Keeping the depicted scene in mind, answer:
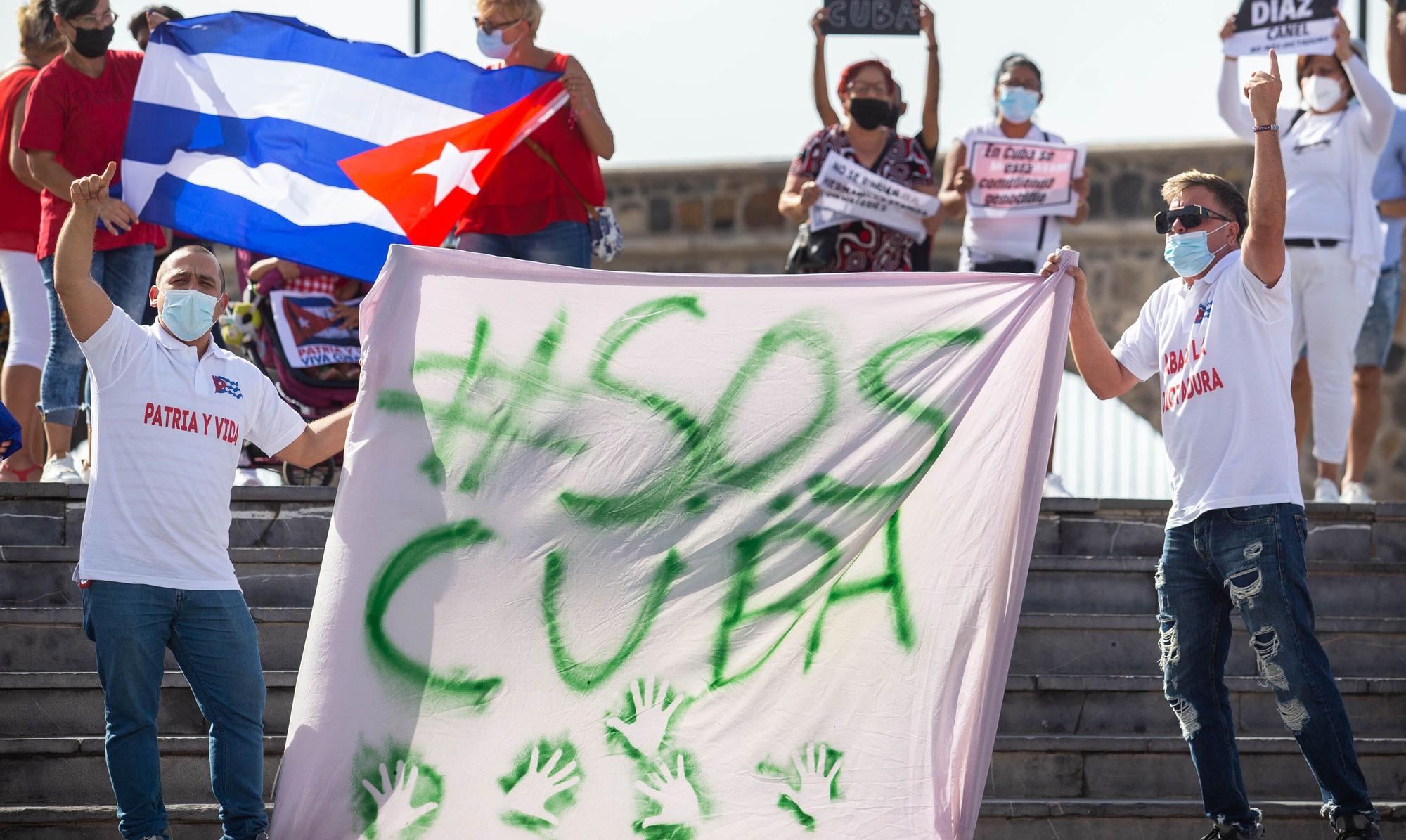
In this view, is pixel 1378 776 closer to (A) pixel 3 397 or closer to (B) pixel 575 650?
(B) pixel 575 650

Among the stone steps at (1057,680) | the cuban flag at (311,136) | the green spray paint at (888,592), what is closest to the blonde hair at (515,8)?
the cuban flag at (311,136)

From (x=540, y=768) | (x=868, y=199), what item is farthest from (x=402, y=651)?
(x=868, y=199)

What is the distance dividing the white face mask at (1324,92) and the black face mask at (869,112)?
67.9 inches

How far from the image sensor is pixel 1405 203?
7676mm

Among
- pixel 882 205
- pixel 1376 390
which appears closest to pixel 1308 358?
pixel 1376 390

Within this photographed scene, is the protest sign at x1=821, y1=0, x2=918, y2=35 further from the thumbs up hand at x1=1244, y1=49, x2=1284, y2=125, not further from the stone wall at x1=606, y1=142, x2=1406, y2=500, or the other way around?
the stone wall at x1=606, y1=142, x2=1406, y2=500

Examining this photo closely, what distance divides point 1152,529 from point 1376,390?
69.2 inches

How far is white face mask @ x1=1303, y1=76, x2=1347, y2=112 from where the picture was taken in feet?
23.6

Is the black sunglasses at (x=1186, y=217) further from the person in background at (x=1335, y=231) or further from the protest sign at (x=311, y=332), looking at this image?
the protest sign at (x=311, y=332)

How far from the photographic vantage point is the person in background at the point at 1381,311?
7480mm

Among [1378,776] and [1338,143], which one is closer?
[1378,776]

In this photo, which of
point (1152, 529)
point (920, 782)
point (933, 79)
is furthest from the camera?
point (933, 79)

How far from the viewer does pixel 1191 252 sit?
463 cm

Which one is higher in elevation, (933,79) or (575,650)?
(933,79)
